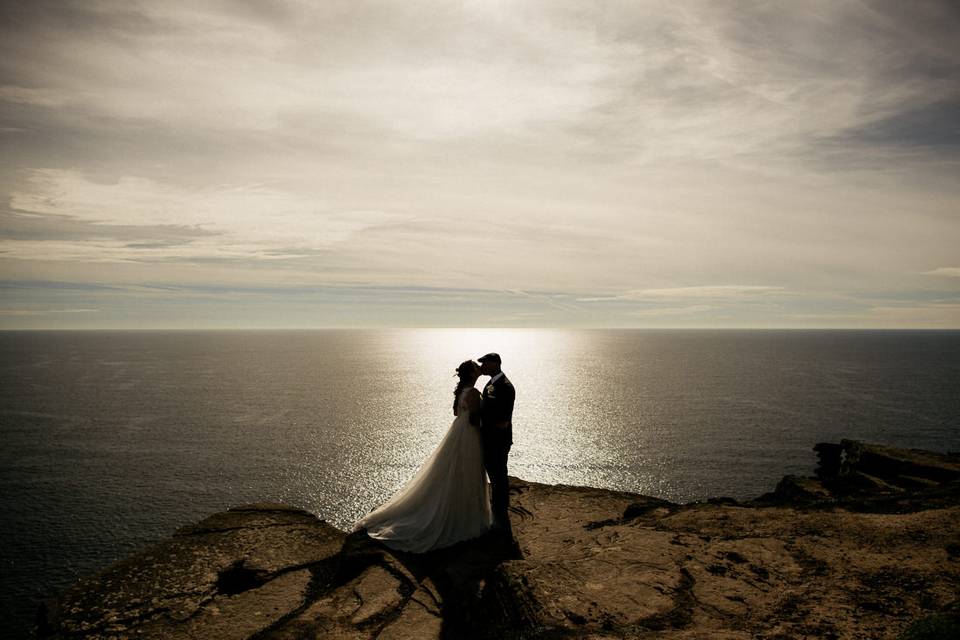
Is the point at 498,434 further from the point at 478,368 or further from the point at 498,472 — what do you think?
the point at 478,368

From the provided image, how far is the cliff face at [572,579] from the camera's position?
6793 millimetres

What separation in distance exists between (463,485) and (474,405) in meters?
1.83

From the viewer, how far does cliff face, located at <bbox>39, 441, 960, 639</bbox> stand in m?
6.79

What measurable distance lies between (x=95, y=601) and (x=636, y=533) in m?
11.7

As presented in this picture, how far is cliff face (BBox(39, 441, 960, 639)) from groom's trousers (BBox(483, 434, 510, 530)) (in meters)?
0.61

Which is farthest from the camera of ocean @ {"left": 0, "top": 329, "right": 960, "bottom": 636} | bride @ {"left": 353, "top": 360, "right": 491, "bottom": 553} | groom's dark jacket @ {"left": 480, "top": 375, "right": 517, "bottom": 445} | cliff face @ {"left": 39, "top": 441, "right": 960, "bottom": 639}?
ocean @ {"left": 0, "top": 329, "right": 960, "bottom": 636}

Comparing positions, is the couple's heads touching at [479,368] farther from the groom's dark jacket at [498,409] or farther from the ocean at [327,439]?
the ocean at [327,439]

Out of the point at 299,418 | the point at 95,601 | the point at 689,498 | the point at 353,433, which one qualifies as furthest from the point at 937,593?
the point at 299,418

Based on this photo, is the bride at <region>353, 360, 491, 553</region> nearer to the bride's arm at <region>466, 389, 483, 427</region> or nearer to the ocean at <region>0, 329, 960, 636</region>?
the bride's arm at <region>466, 389, 483, 427</region>

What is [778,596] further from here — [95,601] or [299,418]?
[299,418]

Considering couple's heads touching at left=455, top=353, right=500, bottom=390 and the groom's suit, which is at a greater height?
couple's heads touching at left=455, top=353, right=500, bottom=390

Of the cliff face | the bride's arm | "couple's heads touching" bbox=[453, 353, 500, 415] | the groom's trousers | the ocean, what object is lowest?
the ocean

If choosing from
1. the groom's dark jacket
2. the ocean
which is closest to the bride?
the groom's dark jacket

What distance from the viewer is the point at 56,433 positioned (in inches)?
2768
